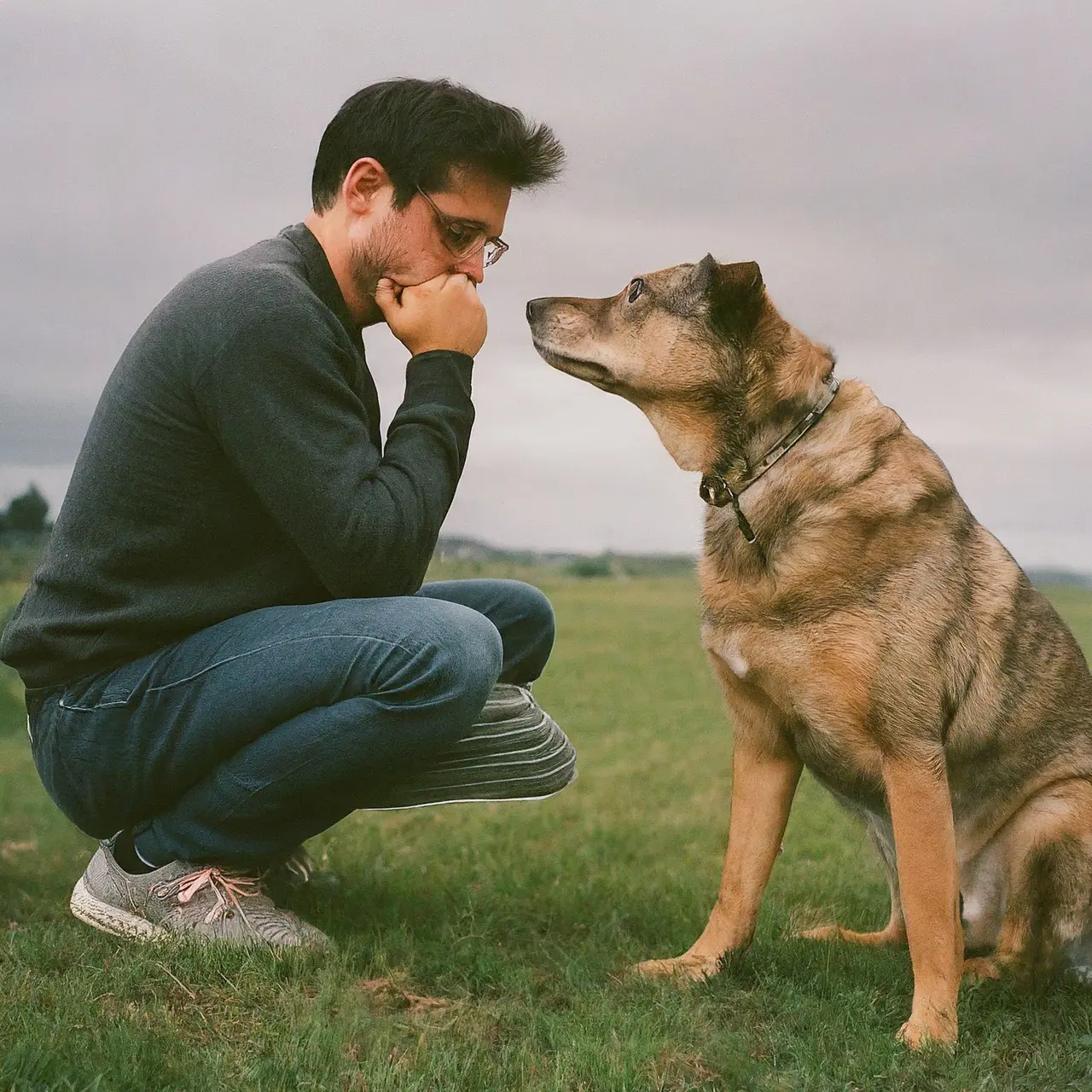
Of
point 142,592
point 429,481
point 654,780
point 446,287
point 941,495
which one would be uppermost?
point 446,287

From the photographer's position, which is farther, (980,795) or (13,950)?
(980,795)

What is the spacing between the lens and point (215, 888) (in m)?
3.62

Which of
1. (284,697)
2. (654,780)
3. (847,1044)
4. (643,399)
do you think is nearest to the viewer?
(847,1044)

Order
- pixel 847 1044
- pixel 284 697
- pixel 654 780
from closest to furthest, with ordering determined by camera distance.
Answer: pixel 847 1044
pixel 284 697
pixel 654 780

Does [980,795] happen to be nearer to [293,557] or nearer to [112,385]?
[293,557]

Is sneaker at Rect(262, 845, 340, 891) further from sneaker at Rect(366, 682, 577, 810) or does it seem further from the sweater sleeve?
the sweater sleeve

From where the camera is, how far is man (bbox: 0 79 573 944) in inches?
131

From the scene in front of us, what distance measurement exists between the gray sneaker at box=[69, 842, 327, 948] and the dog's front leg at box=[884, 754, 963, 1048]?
1.78 metres

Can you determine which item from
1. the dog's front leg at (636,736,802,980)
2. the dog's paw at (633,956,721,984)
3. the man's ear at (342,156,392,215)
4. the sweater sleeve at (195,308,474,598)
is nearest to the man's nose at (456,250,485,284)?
the man's ear at (342,156,392,215)

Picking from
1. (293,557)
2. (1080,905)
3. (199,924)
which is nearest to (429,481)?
(293,557)

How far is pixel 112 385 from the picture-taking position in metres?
3.52

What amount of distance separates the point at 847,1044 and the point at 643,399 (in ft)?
6.79

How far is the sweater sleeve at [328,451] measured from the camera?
324cm

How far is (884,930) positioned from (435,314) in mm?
2689
